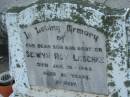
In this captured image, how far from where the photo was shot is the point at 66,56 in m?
4.11

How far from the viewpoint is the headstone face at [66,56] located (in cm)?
394

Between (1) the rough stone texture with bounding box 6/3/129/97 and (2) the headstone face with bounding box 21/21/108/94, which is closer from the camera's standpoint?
(1) the rough stone texture with bounding box 6/3/129/97

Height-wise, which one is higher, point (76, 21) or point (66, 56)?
point (76, 21)

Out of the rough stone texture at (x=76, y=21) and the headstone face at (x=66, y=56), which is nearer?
the rough stone texture at (x=76, y=21)

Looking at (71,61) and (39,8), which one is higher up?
(39,8)

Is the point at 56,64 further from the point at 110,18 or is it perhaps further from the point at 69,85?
the point at 110,18

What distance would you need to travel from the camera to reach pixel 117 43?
12.6 ft

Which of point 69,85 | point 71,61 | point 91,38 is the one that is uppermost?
point 91,38

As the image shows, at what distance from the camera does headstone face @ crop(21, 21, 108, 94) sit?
3936mm

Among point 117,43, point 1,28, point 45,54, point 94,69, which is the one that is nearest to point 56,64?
point 45,54

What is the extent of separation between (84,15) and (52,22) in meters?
0.36

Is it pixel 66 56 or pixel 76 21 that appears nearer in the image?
pixel 76 21

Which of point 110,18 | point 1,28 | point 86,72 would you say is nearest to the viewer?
point 110,18

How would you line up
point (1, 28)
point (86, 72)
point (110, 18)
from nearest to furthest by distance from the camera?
point (110, 18) → point (86, 72) → point (1, 28)
